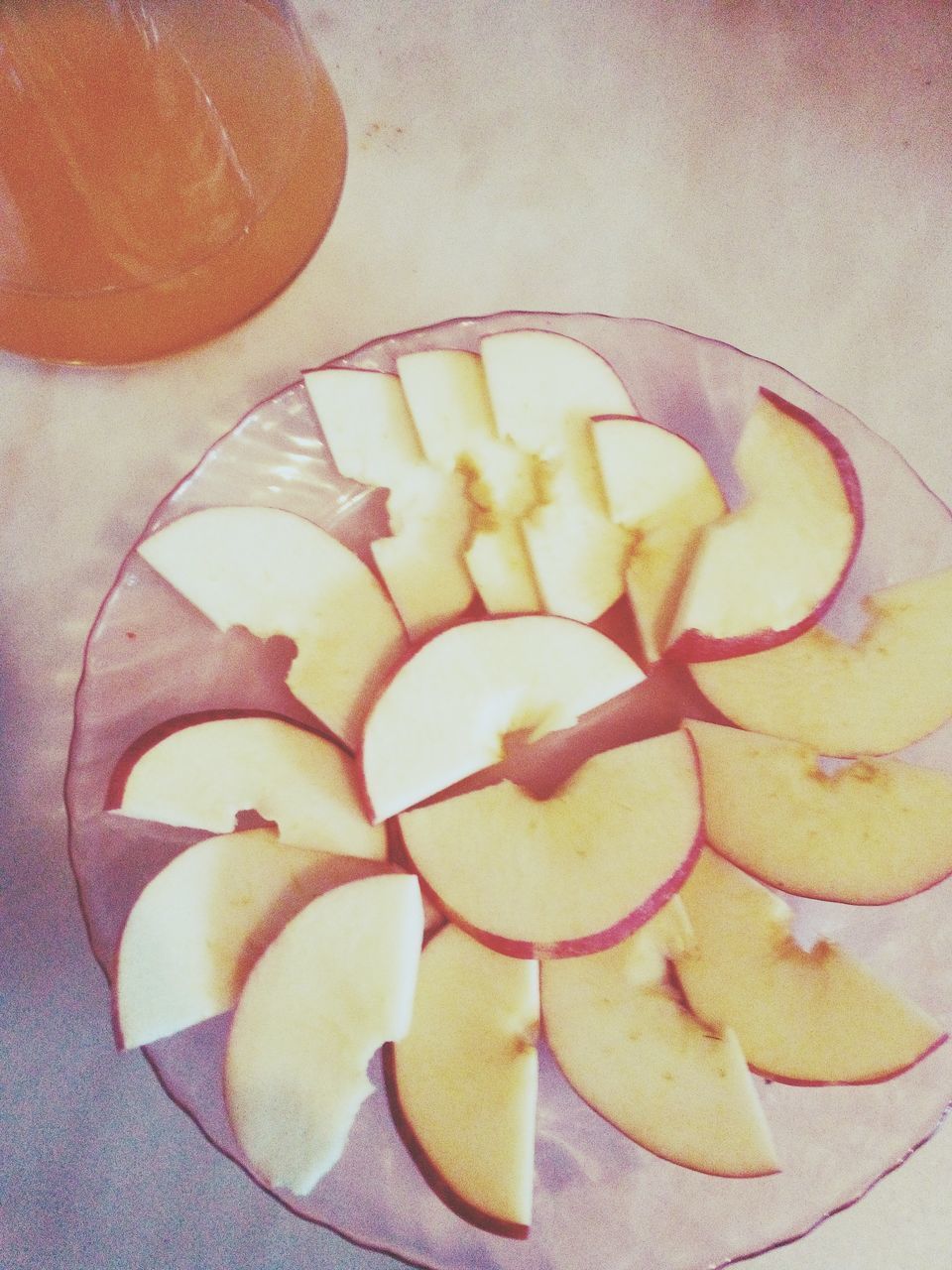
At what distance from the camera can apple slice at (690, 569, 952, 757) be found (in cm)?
56

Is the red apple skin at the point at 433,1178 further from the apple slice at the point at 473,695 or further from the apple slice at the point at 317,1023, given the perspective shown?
the apple slice at the point at 473,695

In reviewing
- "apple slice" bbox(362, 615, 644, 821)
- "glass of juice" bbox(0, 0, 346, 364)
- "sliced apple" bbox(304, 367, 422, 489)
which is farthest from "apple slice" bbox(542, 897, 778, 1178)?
"glass of juice" bbox(0, 0, 346, 364)

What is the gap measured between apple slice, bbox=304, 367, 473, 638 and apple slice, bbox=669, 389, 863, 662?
0.13m

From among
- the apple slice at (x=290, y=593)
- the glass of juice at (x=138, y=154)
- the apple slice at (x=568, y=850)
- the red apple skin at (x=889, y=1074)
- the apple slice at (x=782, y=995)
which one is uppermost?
the glass of juice at (x=138, y=154)

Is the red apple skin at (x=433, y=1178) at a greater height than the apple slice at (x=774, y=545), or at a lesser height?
lesser

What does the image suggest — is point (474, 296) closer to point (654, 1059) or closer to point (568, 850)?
point (568, 850)

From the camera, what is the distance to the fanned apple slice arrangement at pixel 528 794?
0.50 m

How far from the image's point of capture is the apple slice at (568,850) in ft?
1.65

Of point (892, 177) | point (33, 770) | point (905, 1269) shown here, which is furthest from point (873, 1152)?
point (892, 177)

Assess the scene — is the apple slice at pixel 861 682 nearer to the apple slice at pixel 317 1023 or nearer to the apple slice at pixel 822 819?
the apple slice at pixel 822 819

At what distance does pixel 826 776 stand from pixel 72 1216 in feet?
1.54

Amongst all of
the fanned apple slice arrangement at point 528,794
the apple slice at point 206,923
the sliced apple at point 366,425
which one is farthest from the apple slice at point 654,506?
the apple slice at point 206,923

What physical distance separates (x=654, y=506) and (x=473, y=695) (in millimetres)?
149

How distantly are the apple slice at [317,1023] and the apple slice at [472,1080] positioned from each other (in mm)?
21
